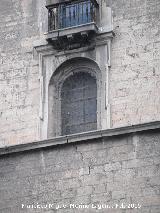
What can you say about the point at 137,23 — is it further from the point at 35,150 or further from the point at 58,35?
the point at 35,150

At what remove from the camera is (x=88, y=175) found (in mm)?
19562

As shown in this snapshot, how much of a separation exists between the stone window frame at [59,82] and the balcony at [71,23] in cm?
40

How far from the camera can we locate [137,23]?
20719mm

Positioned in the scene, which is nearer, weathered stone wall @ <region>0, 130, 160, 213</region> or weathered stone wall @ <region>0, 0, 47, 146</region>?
weathered stone wall @ <region>0, 130, 160, 213</region>

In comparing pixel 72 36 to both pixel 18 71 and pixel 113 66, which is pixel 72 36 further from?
pixel 18 71

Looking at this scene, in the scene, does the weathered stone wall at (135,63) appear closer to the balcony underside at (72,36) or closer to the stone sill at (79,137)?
the stone sill at (79,137)

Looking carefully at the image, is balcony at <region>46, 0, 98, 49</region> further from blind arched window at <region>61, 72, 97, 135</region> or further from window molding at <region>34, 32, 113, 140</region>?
blind arched window at <region>61, 72, 97, 135</region>

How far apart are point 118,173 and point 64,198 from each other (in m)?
1.22

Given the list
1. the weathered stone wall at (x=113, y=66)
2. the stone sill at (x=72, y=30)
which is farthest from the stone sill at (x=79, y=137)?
the stone sill at (x=72, y=30)

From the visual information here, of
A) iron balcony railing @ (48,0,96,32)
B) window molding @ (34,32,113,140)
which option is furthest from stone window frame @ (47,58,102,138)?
iron balcony railing @ (48,0,96,32)

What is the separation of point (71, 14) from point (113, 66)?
5.36 ft

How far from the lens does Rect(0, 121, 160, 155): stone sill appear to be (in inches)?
763

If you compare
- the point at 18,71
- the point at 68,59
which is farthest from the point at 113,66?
the point at 18,71

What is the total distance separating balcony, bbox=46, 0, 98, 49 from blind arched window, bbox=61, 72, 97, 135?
0.77 m
